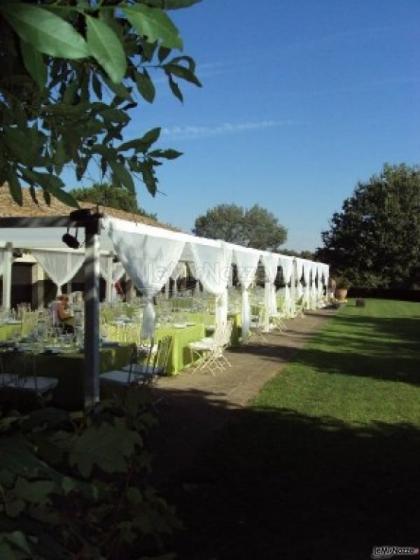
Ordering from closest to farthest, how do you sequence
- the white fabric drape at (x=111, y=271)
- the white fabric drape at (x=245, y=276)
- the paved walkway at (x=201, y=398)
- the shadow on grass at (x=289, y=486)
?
the shadow on grass at (x=289, y=486), the paved walkway at (x=201, y=398), the white fabric drape at (x=245, y=276), the white fabric drape at (x=111, y=271)

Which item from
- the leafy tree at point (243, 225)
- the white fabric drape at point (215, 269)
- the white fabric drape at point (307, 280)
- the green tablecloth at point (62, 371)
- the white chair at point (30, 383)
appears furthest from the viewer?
the leafy tree at point (243, 225)

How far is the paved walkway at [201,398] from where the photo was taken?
647cm

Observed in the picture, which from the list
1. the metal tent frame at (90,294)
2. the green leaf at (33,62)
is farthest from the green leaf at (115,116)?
the metal tent frame at (90,294)

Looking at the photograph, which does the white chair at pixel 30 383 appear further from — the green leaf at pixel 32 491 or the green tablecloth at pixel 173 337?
the green leaf at pixel 32 491

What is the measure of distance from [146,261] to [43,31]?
354 inches

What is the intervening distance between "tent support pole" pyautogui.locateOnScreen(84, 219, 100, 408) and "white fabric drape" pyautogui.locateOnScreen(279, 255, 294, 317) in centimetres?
1455

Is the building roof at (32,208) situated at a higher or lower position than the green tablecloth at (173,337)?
higher

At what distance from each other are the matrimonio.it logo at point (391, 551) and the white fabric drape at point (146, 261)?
5.85 m

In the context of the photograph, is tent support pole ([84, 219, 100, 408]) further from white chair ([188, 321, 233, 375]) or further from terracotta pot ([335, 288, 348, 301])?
terracotta pot ([335, 288, 348, 301])

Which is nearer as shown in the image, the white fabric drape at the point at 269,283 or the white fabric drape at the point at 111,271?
the white fabric drape at the point at 269,283

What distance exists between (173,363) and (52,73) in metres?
9.62

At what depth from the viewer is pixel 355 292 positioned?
1982 inches

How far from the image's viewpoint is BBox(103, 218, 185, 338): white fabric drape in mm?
9359

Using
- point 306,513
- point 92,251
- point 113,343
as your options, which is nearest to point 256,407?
point 113,343
